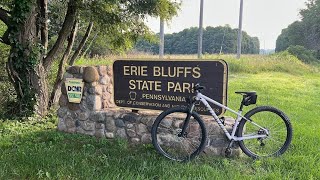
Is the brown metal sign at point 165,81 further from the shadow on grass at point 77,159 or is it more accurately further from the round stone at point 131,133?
the shadow on grass at point 77,159

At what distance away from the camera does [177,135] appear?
4.28 m

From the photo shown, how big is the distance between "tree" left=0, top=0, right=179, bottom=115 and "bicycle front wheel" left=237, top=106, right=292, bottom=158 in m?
3.17

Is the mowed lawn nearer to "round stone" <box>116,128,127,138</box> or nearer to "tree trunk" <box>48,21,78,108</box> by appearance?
"round stone" <box>116,128,127,138</box>

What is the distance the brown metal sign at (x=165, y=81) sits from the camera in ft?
14.0

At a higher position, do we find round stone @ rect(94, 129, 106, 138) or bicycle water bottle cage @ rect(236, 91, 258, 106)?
bicycle water bottle cage @ rect(236, 91, 258, 106)

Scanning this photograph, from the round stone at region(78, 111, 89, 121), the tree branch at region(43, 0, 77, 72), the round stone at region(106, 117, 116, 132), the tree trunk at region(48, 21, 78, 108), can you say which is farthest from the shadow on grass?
the tree branch at region(43, 0, 77, 72)

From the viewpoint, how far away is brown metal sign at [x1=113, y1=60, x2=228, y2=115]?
14.0 ft

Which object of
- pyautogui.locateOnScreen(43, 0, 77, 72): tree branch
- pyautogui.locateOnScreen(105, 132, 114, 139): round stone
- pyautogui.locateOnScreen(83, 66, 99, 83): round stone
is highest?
pyautogui.locateOnScreen(43, 0, 77, 72): tree branch

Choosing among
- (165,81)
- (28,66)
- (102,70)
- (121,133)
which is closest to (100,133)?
(121,133)

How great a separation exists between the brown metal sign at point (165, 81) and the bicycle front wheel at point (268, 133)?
0.42 m

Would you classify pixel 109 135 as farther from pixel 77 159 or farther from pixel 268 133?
pixel 268 133

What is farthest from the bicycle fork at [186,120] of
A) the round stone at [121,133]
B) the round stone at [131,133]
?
the round stone at [121,133]

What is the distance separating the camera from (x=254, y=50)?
36062mm

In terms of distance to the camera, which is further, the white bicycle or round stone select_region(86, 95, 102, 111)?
round stone select_region(86, 95, 102, 111)
